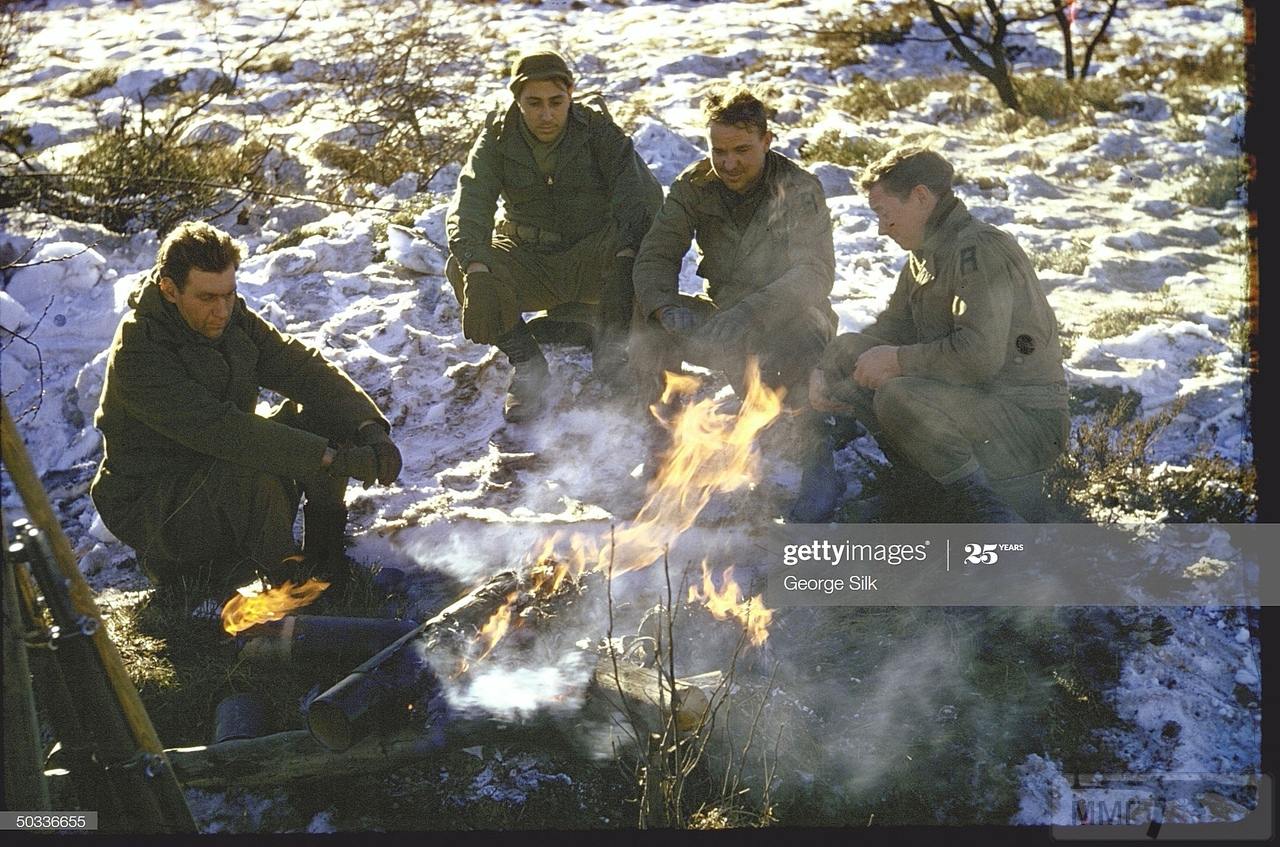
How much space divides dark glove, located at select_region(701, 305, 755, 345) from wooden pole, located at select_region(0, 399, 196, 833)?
2.51 meters

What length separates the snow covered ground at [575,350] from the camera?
4340mm

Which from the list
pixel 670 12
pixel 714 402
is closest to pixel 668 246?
pixel 714 402

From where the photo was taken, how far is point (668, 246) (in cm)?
477

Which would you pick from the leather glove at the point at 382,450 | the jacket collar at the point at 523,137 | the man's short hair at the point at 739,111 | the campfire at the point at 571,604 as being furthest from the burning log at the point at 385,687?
the jacket collar at the point at 523,137

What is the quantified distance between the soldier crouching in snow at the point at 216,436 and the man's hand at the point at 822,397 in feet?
5.32

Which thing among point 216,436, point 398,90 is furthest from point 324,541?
point 398,90

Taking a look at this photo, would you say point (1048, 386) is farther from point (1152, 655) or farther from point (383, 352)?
point (383, 352)

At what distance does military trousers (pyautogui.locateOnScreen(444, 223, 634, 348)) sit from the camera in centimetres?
509

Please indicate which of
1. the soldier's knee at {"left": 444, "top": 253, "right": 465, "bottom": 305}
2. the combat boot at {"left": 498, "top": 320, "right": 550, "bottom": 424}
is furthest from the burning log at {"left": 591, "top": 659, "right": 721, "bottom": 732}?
the soldier's knee at {"left": 444, "top": 253, "right": 465, "bottom": 305}

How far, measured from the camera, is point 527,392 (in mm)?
5047

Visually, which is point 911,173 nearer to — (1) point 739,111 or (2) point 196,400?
(1) point 739,111

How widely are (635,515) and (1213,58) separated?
6929 mm

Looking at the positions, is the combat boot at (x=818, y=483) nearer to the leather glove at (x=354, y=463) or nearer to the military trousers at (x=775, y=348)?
the military trousers at (x=775, y=348)

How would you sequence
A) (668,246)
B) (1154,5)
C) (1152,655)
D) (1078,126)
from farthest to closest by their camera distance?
(1154,5)
(1078,126)
(668,246)
(1152,655)
